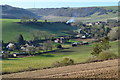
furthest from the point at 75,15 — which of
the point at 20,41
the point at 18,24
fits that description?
the point at 20,41

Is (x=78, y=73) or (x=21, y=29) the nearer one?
(x=78, y=73)

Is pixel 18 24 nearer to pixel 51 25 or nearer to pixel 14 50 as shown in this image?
pixel 51 25

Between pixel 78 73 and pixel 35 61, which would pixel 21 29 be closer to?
pixel 35 61

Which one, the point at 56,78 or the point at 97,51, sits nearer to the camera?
the point at 56,78

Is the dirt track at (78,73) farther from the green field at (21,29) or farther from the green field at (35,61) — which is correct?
the green field at (21,29)

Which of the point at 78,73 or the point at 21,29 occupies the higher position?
the point at 21,29

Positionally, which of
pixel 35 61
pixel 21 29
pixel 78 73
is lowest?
pixel 35 61

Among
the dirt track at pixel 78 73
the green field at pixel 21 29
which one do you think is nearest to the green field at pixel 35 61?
the dirt track at pixel 78 73

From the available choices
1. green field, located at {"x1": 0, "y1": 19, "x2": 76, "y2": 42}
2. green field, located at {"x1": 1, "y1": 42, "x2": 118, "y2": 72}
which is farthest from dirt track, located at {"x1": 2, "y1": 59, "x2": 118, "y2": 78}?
green field, located at {"x1": 0, "y1": 19, "x2": 76, "y2": 42}

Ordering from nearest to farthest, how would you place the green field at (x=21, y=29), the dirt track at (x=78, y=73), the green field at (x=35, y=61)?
the dirt track at (x=78, y=73) → the green field at (x=35, y=61) → the green field at (x=21, y=29)

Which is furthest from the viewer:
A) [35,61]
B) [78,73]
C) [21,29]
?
[21,29]

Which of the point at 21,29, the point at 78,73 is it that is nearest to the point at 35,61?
the point at 78,73
